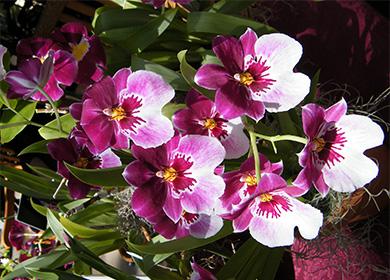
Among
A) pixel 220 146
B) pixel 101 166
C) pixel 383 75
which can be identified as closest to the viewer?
pixel 220 146

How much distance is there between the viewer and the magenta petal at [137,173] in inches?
26.7

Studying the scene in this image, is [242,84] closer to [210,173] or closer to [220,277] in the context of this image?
[210,173]

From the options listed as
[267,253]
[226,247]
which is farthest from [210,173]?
[226,247]

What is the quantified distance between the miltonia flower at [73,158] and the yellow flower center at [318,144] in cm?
31

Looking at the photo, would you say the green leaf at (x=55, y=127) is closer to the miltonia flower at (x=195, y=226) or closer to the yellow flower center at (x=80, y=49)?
the yellow flower center at (x=80, y=49)

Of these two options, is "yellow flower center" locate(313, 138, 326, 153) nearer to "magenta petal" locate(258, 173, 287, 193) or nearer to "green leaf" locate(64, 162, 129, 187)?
"magenta petal" locate(258, 173, 287, 193)

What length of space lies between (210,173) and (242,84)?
120 mm

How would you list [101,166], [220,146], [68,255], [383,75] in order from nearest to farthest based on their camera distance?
1. [220,146]
2. [101,166]
3. [68,255]
4. [383,75]

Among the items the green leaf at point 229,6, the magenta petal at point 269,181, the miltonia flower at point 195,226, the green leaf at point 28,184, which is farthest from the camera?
the green leaf at point 28,184

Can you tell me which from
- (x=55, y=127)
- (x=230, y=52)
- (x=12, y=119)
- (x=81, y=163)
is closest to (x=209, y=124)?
(x=230, y=52)

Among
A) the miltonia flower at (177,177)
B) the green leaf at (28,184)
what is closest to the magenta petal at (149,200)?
the miltonia flower at (177,177)

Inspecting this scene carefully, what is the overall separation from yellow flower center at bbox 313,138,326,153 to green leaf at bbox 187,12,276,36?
0.94ft

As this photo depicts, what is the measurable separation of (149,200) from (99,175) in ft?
0.38

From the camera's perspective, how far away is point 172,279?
0.90 meters
